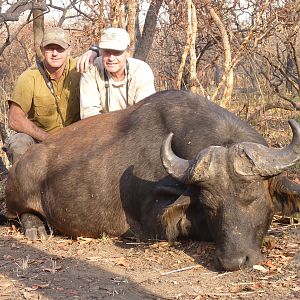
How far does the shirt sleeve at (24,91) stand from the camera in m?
8.66

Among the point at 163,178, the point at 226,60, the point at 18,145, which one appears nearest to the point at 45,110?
the point at 18,145

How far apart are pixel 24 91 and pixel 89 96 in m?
0.99

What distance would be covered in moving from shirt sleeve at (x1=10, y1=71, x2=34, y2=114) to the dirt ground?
239 centimetres

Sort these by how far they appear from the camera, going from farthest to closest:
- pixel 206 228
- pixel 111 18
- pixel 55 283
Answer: pixel 111 18
pixel 206 228
pixel 55 283

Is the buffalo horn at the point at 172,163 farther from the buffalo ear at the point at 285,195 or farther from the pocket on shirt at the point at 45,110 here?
the pocket on shirt at the point at 45,110

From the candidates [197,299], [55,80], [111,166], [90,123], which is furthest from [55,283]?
[55,80]

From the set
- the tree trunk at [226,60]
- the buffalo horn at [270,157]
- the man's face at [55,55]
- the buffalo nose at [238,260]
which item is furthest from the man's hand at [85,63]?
the buffalo nose at [238,260]

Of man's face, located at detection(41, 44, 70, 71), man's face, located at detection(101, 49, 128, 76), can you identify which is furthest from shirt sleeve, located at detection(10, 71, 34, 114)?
man's face, located at detection(101, 49, 128, 76)

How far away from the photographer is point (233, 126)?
6363 millimetres

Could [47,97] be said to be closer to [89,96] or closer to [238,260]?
[89,96]

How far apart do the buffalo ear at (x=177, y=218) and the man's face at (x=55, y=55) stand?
3398 millimetres

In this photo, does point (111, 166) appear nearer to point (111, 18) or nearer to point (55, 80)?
point (55, 80)

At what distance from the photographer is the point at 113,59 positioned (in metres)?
8.03

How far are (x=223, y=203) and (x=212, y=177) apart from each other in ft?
0.76
